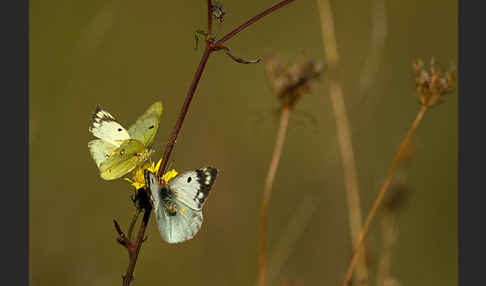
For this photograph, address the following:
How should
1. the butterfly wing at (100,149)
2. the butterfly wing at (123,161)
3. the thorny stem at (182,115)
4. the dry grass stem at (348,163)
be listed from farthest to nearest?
the dry grass stem at (348,163) → the butterfly wing at (100,149) → the butterfly wing at (123,161) → the thorny stem at (182,115)

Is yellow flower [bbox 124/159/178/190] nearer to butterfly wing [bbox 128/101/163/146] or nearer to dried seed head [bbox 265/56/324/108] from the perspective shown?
butterfly wing [bbox 128/101/163/146]

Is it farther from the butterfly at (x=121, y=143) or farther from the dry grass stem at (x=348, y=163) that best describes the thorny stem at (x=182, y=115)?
the dry grass stem at (x=348, y=163)

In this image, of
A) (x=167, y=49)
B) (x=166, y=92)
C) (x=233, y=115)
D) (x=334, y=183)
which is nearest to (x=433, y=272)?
(x=334, y=183)

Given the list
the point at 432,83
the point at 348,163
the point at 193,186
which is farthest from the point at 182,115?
the point at 348,163

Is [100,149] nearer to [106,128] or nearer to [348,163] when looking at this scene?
[106,128]

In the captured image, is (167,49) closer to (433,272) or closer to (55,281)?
(55,281)

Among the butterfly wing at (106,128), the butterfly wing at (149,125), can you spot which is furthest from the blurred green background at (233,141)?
the butterfly wing at (149,125)

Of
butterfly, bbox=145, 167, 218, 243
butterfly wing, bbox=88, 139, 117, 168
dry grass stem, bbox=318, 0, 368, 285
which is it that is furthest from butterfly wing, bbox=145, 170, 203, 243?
dry grass stem, bbox=318, 0, 368, 285
